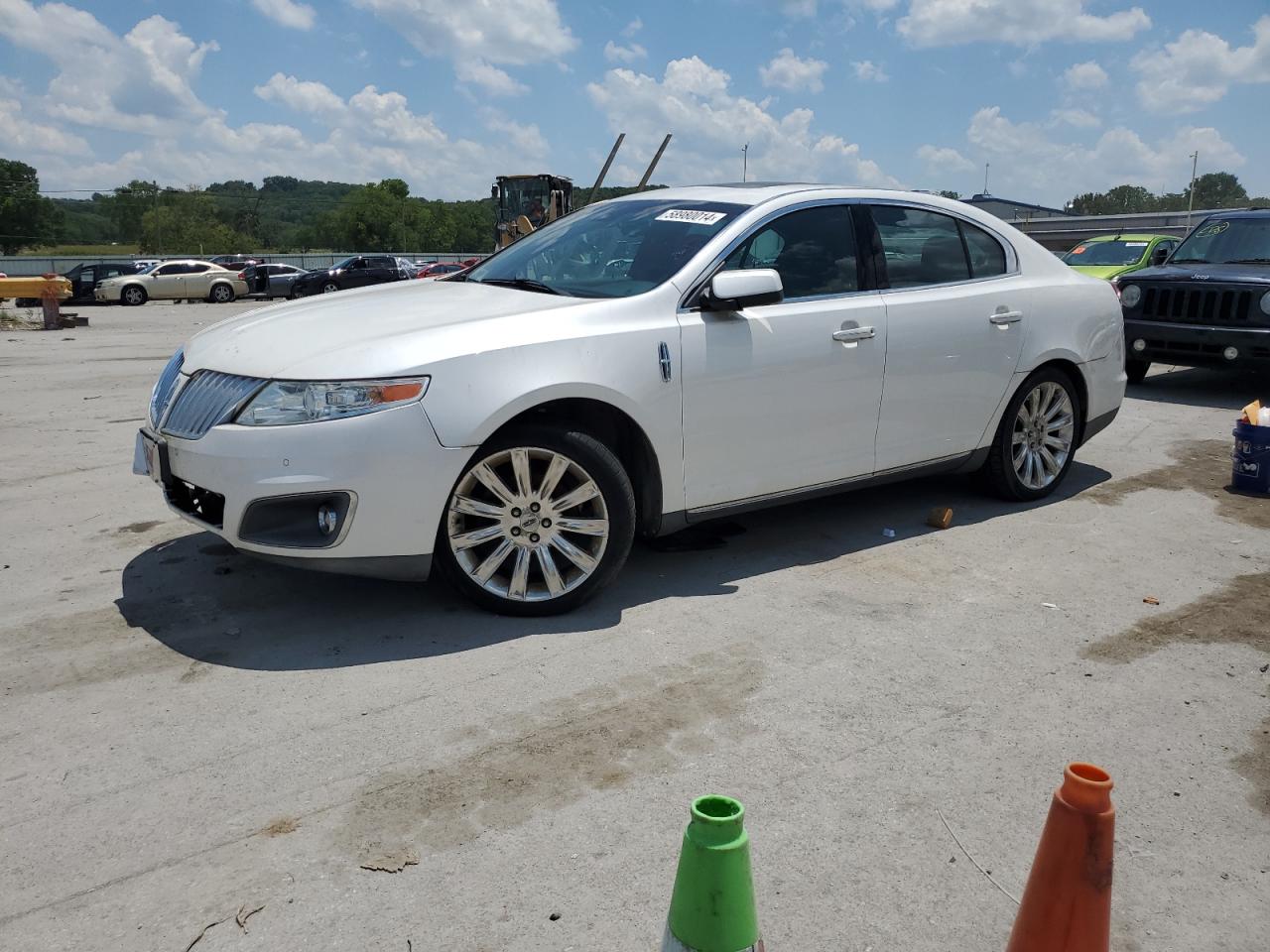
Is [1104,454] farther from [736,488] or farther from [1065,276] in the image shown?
[736,488]

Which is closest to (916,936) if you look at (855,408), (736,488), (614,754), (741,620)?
(614,754)

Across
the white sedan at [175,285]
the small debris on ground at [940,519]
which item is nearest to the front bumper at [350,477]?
the small debris on ground at [940,519]

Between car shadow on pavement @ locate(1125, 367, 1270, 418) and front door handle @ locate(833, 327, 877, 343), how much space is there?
6.25 meters

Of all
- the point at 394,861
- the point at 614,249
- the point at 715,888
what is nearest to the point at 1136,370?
the point at 614,249

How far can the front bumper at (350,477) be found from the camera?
379 cm

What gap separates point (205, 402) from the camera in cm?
409

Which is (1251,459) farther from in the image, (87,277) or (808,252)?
(87,277)

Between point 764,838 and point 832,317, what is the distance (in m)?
2.79

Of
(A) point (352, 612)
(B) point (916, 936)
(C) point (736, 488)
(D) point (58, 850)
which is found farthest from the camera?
(C) point (736, 488)

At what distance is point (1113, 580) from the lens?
496 cm

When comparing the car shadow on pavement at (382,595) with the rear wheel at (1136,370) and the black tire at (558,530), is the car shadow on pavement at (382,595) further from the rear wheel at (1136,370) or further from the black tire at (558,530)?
the rear wheel at (1136,370)

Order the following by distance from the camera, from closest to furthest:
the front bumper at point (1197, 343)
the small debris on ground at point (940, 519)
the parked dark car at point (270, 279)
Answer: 1. the small debris on ground at point (940, 519)
2. the front bumper at point (1197, 343)
3. the parked dark car at point (270, 279)

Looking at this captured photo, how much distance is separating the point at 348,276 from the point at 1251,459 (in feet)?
110

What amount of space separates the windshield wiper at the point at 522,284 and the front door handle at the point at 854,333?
1.27 m
